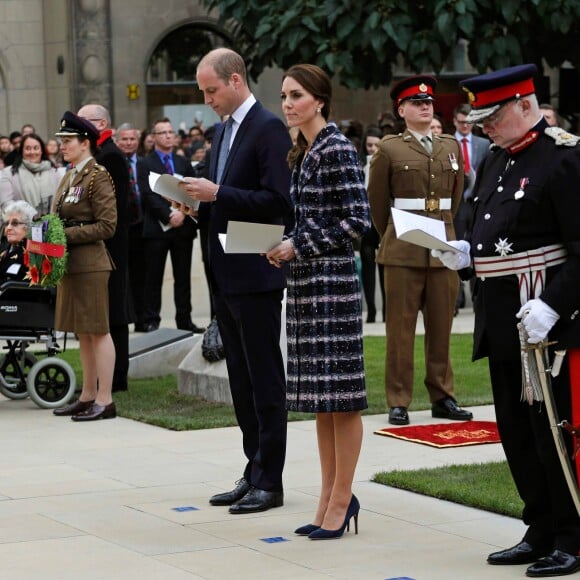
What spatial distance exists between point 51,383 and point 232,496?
387cm

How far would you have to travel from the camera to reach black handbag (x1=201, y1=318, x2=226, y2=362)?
11.0 meters

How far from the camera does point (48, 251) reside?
10125 millimetres

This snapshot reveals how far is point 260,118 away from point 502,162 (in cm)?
149

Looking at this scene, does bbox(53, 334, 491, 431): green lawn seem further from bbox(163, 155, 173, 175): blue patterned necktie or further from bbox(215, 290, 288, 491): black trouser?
bbox(163, 155, 173, 175): blue patterned necktie

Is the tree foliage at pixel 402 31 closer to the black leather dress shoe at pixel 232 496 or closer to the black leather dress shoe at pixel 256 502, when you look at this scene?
the black leather dress shoe at pixel 232 496

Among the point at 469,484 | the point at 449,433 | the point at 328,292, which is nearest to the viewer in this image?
the point at 328,292

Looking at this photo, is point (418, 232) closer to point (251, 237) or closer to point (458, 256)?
point (458, 256)

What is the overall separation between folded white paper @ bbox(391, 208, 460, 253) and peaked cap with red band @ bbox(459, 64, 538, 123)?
478mm

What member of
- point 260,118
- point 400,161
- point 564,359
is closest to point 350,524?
point 564,359

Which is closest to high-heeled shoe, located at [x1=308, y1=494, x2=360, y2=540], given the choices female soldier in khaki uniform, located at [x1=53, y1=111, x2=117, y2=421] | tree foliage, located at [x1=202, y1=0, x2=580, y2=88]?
female soldier in khaki uniform, located at [x1=53, y1=111, x2=117, y2=421]

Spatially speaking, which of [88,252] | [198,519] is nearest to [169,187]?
[198,519]

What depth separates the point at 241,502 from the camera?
737 centimetres

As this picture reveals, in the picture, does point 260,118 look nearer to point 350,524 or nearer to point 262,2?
point 350,524

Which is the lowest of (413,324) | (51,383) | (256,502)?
(256,502)
